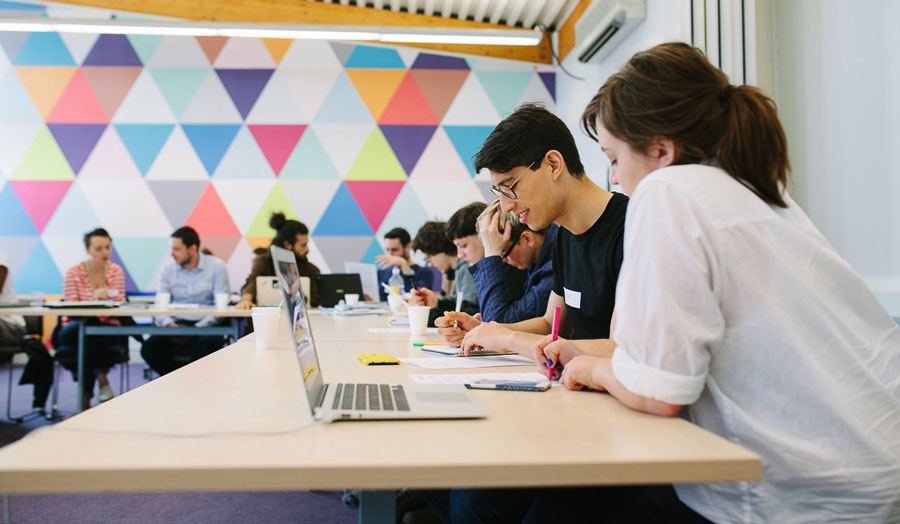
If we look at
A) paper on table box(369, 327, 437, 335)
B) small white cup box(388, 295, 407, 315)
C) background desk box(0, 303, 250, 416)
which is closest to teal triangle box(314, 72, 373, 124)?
background desk box(0, 303, 250, 416)

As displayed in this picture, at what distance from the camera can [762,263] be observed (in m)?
0.90

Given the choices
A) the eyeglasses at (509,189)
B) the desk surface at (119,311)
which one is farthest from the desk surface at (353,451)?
the desk surface at (119,311)

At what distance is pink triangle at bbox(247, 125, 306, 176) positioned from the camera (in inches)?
254

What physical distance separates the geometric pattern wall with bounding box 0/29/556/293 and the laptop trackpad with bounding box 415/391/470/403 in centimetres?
548

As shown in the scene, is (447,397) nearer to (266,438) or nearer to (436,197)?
(266,438)

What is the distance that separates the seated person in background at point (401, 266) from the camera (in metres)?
5.13

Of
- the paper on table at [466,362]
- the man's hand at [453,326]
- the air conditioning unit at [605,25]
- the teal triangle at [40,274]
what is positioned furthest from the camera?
the teal triangle at [40,274]

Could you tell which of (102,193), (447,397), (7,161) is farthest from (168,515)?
(7,161)

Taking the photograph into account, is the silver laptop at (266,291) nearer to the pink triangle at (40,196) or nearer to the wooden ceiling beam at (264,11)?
the wooden ceiling beam at (264,11)

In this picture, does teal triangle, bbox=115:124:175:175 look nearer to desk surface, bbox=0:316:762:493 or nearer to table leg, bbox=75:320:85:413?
table leg, bbox=75:320:85:413

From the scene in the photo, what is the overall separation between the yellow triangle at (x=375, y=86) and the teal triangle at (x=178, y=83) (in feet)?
4.91

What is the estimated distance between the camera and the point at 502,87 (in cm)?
668

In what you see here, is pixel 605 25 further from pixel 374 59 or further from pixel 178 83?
pixel 178 83

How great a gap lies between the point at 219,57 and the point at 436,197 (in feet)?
8.39
